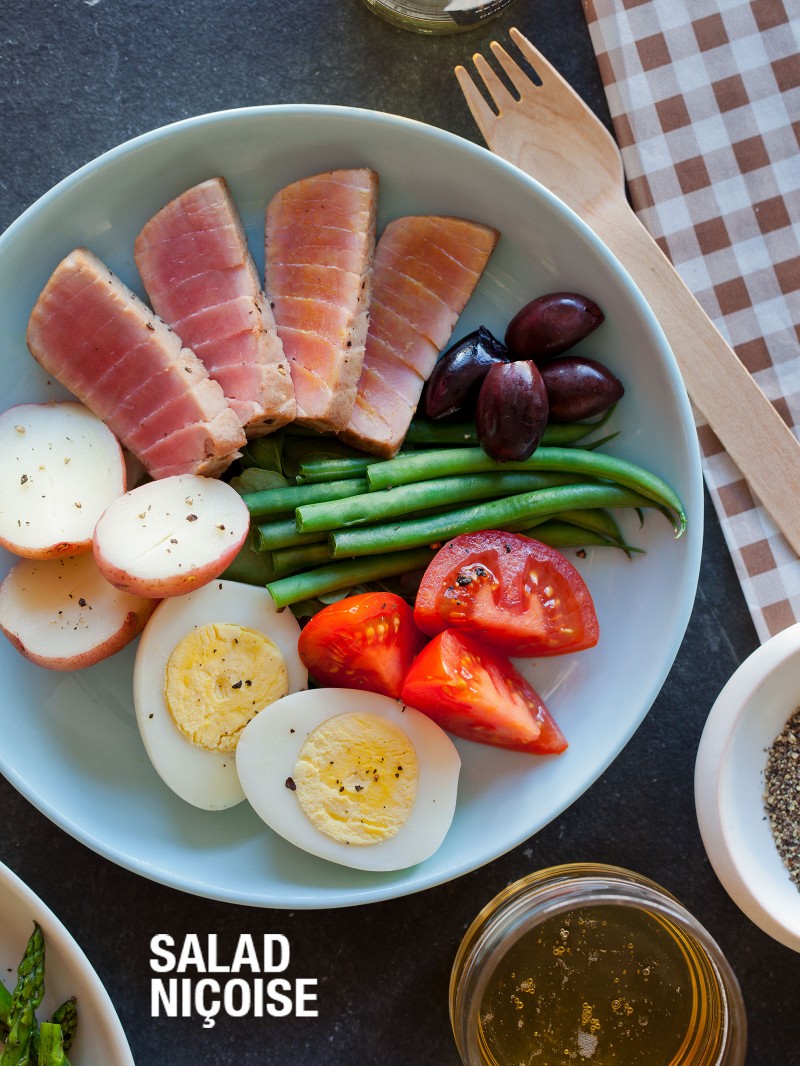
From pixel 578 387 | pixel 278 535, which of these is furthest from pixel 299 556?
pixel 578 387

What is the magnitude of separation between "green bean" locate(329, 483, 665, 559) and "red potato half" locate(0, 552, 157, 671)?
446 millimetres

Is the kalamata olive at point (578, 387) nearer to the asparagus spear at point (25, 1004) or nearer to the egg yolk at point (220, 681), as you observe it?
the egg yolk at point (220, 681)

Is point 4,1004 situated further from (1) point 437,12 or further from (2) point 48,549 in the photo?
(1) point 437,12

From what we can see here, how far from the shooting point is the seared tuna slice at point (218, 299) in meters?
1.78

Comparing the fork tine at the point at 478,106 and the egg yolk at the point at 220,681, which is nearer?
the egg yolk at the point at 220,681

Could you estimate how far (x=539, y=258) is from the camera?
192 centimetres

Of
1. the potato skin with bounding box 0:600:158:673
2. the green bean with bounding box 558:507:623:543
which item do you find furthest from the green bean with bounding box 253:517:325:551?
the green bean with bounding box 558:507:623:543

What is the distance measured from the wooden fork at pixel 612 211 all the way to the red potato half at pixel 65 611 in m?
1.21

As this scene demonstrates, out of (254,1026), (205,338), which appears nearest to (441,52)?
(205,338)

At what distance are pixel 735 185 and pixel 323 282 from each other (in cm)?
93

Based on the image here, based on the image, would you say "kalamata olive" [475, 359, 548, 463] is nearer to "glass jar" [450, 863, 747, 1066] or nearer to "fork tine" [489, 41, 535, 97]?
"fork tine" [489, 41, 535, 97]

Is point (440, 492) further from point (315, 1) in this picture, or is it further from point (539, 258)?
point (315, 1)

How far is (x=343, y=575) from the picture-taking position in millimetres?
1864

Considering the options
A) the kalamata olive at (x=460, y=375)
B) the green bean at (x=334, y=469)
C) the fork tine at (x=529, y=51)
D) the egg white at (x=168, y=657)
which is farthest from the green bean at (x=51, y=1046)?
the fork tine at (x=529, y=51)
